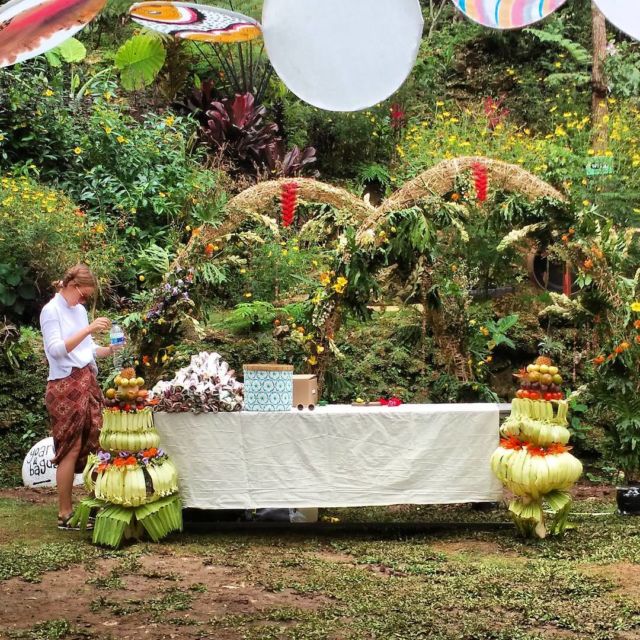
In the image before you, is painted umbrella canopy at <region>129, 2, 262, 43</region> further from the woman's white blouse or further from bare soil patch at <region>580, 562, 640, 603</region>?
bare soil patch at <region>580, 562, 640, 603</region>

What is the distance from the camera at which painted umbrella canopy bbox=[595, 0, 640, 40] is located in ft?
8.78

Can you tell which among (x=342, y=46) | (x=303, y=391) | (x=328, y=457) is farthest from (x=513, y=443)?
(x=342, y=46)

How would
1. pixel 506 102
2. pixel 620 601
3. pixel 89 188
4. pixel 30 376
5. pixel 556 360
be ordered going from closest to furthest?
pixel 620 601, pixel 30 376, pixel 556 360, pixel 89 188, pixel 506 102

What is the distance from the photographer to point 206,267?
671cm

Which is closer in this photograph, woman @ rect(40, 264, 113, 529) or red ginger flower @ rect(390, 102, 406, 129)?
woman @ rect(40, 264, 113, 529)

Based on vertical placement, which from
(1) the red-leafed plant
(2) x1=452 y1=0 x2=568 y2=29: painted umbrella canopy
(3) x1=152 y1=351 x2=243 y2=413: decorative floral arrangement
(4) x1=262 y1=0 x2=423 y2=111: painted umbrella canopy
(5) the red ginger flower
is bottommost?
(3) x1=152 y1=351 x2=243 y2=413: decorative floral arrangement

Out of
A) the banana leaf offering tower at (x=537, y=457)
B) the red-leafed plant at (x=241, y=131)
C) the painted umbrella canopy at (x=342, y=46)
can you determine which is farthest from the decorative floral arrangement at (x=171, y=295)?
the red-leafed plant at (x=241, y=131)

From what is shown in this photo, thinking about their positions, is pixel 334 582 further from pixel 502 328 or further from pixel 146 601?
pixel 502 328

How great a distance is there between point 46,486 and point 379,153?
7058 mm

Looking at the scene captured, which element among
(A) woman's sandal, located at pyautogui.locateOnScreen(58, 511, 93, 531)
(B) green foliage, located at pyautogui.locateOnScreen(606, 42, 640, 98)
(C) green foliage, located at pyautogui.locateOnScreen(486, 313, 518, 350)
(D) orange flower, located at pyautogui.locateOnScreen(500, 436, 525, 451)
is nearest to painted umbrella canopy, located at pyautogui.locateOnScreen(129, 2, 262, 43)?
(D) orange flower, located at pyautogui.locateOnScreen(500, 436, 525, 451)

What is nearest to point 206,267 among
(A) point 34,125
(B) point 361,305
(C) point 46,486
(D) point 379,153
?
(B) point 361,305

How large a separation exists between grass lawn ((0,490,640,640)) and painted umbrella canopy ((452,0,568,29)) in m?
2.33

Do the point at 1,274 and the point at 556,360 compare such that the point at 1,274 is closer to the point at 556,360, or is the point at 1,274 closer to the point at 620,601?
the point at 556,360

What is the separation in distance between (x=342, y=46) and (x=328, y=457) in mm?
3316
